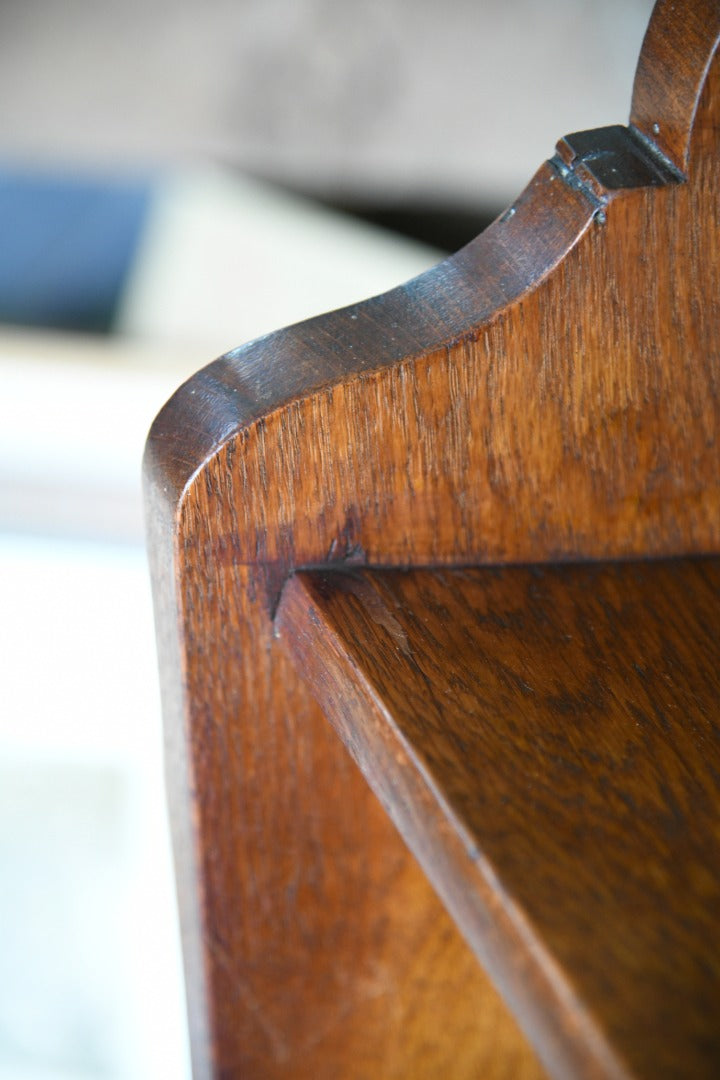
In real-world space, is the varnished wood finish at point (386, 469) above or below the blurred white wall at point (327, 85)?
below

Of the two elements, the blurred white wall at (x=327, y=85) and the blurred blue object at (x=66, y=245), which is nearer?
the blurred blue object at (x=66, y=245)

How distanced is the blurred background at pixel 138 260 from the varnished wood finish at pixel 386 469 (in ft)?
1.87

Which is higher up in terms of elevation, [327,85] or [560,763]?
[327,85]

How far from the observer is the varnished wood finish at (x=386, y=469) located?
0.28 m

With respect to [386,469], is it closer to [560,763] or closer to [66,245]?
[560,763]

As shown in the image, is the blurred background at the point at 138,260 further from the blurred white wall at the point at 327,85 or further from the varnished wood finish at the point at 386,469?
the varnished wood finish at the point at 386,469

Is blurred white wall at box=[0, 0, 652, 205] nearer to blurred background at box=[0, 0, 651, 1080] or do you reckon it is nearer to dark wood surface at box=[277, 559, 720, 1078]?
blurred background at box=[0, 0, 651, 1080]

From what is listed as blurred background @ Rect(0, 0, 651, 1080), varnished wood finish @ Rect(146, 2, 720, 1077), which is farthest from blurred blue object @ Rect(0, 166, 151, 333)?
varnished wood finish @ Rect(146, 2, 720, 1077)

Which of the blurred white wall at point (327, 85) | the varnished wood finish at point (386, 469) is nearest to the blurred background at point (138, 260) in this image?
the blurred white wall at point (327, 85)

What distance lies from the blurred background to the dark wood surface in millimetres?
605

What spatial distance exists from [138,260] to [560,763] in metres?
1.31

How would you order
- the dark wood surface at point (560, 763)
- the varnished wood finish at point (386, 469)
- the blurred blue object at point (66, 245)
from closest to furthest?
the dark wood surface at point (560, 763), the varnished wood finish at point (386, 469), the blurred blue object at point (66, 245)

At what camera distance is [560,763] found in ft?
0.74

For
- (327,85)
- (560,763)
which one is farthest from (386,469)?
(327,85)
